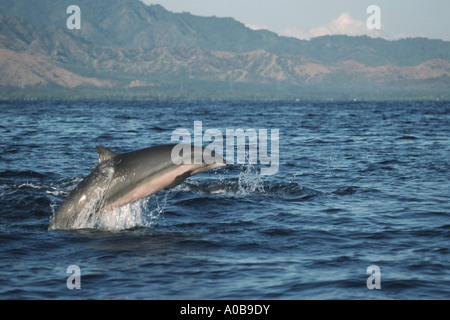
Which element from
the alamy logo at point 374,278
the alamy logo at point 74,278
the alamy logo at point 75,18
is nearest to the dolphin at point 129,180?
the alamy logo at point 74,278

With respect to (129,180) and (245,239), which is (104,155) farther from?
(245,239)

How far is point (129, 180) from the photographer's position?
41.3 feet

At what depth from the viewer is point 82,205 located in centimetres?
1249

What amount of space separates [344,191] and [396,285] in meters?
9.55

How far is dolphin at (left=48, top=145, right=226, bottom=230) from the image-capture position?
1250 centimetres

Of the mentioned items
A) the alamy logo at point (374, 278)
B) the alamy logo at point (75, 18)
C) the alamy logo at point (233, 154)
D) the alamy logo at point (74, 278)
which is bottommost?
the alamy logo at point (374, 278)

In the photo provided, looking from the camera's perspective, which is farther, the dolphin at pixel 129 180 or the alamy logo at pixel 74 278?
the dolphin at pixel 129 180

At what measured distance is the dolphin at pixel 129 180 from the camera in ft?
41.0

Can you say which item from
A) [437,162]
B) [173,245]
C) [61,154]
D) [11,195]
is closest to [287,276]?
[173,245]

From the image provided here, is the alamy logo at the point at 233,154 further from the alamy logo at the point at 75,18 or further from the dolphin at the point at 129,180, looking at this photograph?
the alamy logo at the point at 75,18

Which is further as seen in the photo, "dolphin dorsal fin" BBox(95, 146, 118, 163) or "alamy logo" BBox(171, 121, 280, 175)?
"dolphin dorsal fin" BBox(95, 146, 118, 163)

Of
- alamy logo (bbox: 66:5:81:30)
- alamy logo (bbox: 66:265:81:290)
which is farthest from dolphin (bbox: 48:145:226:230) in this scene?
alamy logo (bbox: 66:5:81:30)

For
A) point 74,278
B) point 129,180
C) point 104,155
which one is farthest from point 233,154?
point 74,278

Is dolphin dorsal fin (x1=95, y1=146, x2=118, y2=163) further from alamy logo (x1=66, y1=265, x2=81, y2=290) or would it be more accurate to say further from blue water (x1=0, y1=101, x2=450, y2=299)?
alamy logo (x1=66, y1=265, x2=81, y2=290)
